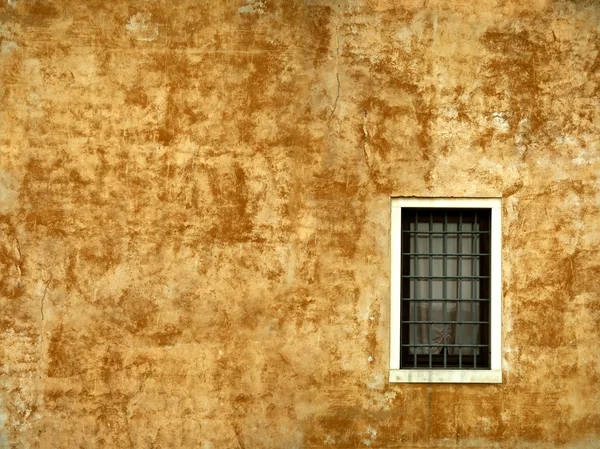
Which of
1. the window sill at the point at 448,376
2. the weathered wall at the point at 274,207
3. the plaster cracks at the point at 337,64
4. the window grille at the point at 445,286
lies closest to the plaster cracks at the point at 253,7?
the weathered wall at the point at 274,207

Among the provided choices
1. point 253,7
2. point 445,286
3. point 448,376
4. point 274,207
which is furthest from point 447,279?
point 253,7

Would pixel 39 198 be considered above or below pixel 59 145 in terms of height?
below

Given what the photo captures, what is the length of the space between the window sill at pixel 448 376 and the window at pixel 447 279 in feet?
0.34

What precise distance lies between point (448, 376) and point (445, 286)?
0.85 m

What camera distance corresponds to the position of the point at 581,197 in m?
6.80

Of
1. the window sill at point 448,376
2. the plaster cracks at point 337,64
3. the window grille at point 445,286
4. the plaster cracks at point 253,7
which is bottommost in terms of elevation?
the window sill at point 448,376

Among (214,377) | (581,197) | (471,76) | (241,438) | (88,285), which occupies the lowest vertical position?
(241,438)

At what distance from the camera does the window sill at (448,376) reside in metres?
6.71

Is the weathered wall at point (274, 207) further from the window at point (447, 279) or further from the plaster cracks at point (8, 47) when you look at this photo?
the window at point (447, 279)

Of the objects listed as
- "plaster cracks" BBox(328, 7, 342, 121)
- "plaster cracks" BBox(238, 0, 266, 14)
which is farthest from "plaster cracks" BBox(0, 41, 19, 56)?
"plaster cracks" BBox(328, 7, 342, 121)

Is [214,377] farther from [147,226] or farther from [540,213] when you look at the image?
[540,213]

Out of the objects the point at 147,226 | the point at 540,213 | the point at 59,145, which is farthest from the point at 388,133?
the point at 59,145

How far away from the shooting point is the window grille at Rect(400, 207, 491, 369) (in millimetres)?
6945

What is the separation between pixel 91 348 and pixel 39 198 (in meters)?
1.48
